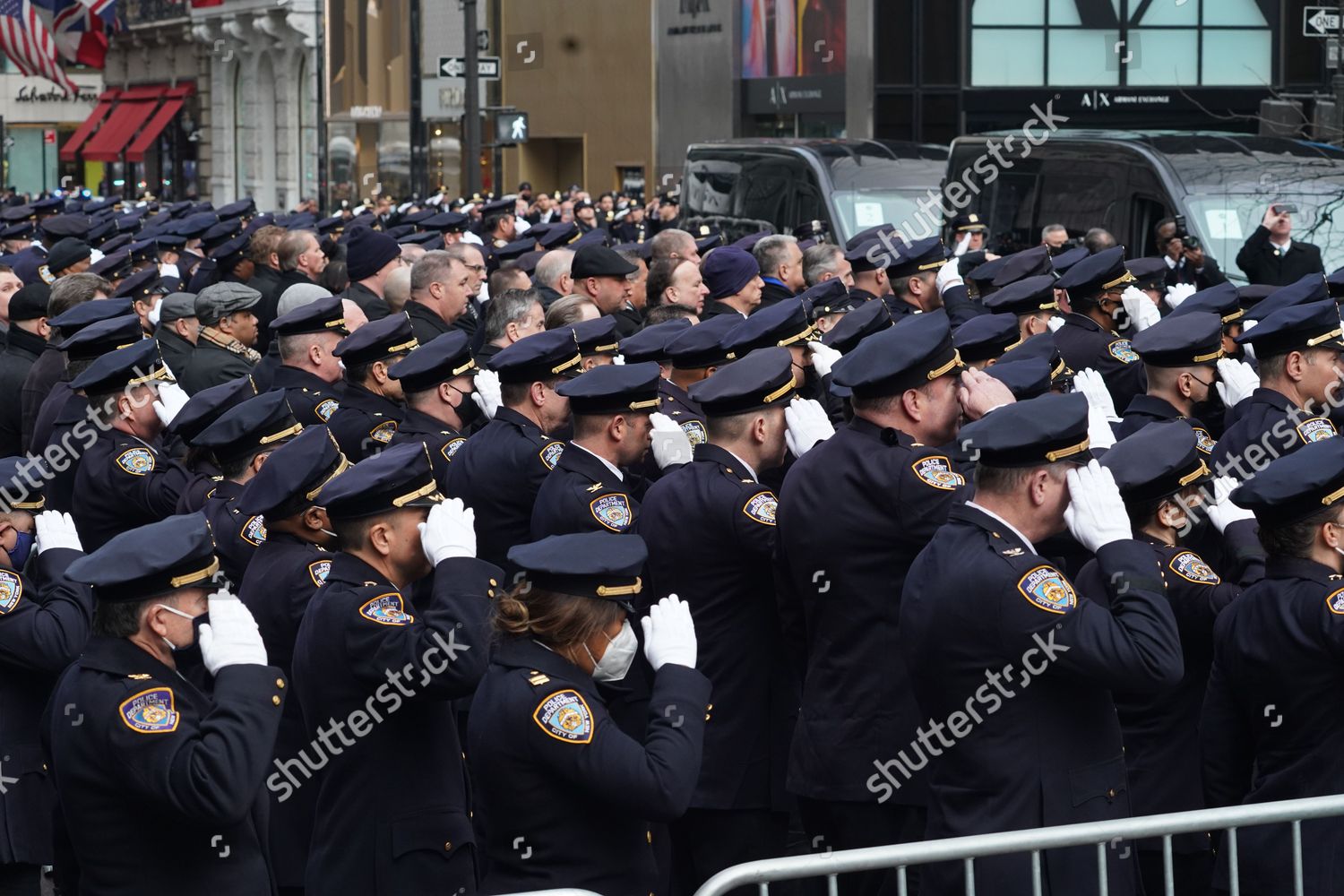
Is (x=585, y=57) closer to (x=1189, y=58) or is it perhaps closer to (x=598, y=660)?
(x=1189, y=58)

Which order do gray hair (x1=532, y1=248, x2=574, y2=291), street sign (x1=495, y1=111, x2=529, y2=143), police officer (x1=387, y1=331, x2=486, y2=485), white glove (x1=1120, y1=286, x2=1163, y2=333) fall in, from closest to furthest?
police officer (x1=387, y1=331, x2=486, y2=485) → white glove (x1=1120, y1=286, x2=1163, y2=333) → gray hair (x1=532, y1=248, x2=574, y2=291) → street sign (x1=495, y1=111, x2=529, y2=143)

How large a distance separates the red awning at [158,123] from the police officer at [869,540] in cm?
5500

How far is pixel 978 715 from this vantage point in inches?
174

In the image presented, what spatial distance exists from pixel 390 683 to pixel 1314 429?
11.6 ft

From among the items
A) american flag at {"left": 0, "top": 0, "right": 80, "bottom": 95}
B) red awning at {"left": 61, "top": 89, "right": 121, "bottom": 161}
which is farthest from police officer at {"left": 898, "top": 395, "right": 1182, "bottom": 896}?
red awning at {"left": 61, "top": 89, "right": 121, "bottom": 161}

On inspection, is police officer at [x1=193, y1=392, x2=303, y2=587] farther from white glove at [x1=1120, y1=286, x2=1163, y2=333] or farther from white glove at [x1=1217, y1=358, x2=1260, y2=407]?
white glove at [x1=1120, y1=286, x2=1163, y2=333]

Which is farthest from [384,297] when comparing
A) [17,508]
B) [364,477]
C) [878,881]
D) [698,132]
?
[698,132]

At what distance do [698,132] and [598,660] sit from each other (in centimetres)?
3430

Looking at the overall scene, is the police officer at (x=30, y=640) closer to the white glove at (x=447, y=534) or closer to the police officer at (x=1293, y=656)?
the white glove at (x=447, y=534)

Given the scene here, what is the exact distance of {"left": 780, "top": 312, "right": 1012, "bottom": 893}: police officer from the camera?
16.7 ft

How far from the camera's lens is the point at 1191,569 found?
16.9 ft

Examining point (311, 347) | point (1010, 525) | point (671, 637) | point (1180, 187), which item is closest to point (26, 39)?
point (1180, 187)

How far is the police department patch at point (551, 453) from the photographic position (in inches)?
259

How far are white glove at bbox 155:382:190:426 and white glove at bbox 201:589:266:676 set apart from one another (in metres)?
3.12
